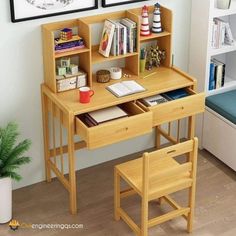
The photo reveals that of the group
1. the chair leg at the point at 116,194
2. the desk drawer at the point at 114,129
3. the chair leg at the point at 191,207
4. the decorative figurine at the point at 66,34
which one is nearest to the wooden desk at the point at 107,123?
the desk drawer at the point at 114,129

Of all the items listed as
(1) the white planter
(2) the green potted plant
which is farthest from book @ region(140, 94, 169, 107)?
(1) the white planter

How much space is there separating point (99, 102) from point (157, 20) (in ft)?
2.40

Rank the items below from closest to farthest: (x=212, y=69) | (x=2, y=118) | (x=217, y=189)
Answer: (x=2, y=118)
(x=217, y=189)
(x=212, y=69)

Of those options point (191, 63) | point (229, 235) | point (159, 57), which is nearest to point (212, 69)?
point (191, 63)

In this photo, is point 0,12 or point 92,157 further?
point 92,157

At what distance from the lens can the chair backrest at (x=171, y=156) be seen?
315 cm

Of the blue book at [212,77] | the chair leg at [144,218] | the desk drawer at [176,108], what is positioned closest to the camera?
the chair leg at [144,218]

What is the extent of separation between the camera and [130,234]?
357 centimetres

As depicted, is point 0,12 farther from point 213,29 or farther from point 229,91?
point 229,91

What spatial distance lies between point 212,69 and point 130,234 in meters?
1.39

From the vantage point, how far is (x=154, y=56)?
4.05 m

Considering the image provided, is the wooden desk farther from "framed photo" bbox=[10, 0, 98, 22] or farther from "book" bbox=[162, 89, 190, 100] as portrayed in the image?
"framed photo" bbox=[10, 0, 98, 22]

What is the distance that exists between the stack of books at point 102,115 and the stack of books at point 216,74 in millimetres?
926

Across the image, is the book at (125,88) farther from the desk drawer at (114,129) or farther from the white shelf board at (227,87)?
the white shelf board at (227,87)
